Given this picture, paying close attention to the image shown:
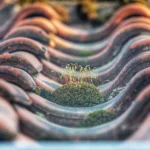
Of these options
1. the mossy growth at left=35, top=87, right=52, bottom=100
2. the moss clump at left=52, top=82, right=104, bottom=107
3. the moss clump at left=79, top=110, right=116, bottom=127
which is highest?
the moss clump at left=52, top=82, right=104, bottom=107

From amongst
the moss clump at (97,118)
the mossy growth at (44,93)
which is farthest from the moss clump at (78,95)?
the moss clump at (97,118)

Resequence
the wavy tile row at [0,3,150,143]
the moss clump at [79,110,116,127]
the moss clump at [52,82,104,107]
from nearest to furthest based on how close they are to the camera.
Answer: the wavy tile row at [0,3,150,143] < the moss clump at [79,110,116,127] < the moss clump at [52,82,104,107]

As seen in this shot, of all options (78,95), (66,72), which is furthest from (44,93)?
(66,72)

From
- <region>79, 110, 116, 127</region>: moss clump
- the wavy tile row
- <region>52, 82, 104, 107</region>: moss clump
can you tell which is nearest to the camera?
the wavy tile row

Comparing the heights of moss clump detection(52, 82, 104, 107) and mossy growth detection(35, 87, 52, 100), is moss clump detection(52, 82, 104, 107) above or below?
above

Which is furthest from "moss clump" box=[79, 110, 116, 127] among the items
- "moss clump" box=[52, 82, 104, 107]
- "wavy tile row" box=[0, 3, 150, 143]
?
"moss clump" box=[52, 82, 104, 107]

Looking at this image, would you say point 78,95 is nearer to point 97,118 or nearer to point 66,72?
point 97,118

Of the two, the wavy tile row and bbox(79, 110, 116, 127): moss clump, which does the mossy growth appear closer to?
the wavy tile row
